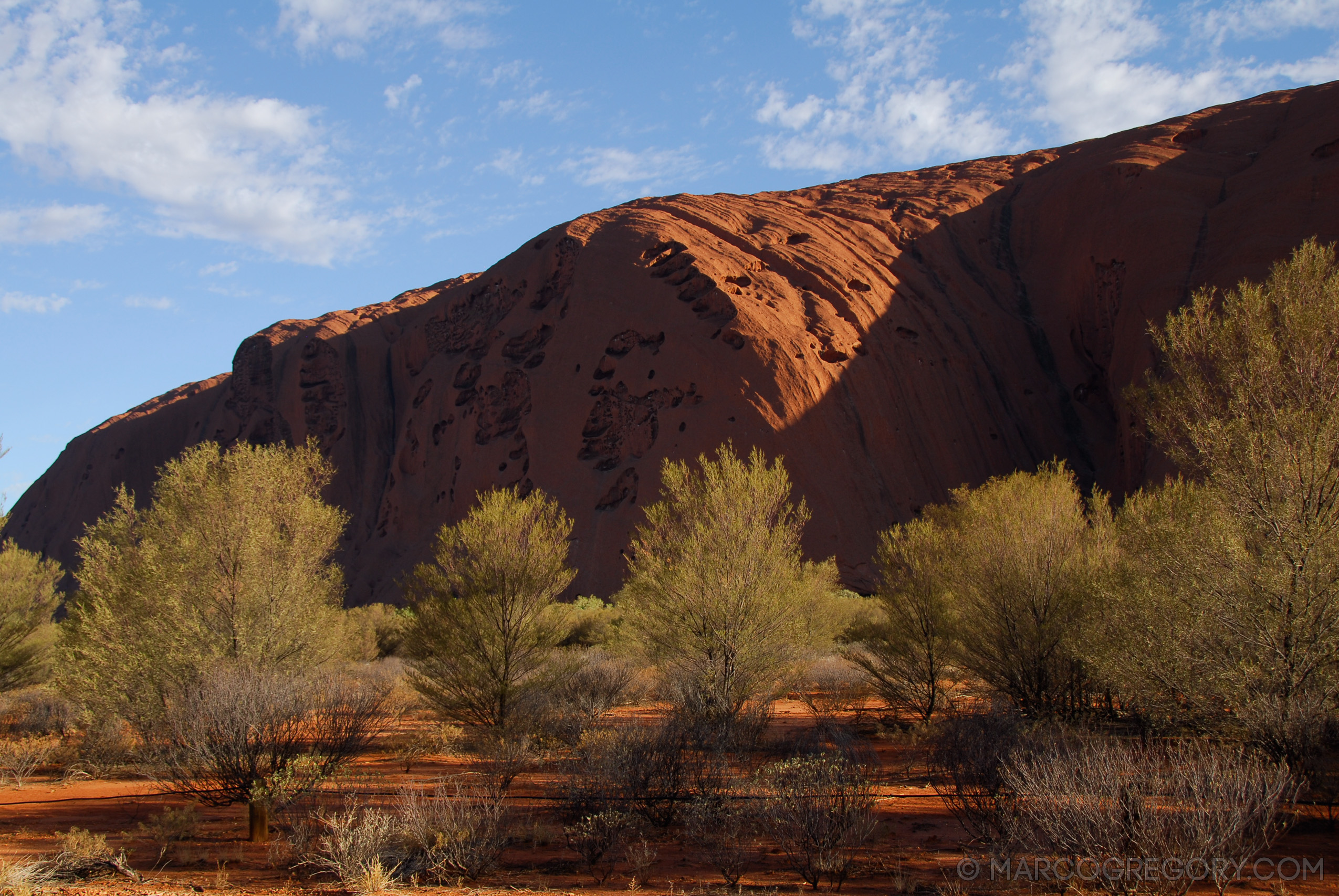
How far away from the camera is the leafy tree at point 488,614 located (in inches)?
535

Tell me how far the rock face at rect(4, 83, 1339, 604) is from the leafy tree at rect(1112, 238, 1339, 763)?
78.6 feet

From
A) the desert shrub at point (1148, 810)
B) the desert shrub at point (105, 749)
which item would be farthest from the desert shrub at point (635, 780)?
the desert shrub at point (105, 749)

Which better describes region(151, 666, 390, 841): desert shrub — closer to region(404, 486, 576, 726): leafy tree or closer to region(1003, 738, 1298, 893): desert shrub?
region(404, 486, 576, 726): leafy tree

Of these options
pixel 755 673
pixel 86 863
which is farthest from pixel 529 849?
pixel 755 673

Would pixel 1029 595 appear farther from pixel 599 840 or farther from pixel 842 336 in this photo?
pixel 842 336

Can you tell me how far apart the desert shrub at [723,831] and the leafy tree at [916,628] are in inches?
275

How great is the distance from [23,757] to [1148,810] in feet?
54.1

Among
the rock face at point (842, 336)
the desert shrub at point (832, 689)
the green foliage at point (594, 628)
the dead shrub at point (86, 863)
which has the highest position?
the rock face at point (842, 336)

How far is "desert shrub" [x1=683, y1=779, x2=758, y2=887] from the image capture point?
722cm

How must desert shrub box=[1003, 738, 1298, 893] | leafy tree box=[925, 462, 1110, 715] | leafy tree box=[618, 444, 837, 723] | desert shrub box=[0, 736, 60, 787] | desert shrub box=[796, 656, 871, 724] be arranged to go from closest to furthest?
desert shrub box=[1003, 738, 1298, 893]
leafy tree box=[925, 462, 1110, 715]
desert shrub box=[0, 736, 60, 787]
leafy tree box=[618, 444, 837, 723]
desert shrub box=[796, 656, 871, 724]

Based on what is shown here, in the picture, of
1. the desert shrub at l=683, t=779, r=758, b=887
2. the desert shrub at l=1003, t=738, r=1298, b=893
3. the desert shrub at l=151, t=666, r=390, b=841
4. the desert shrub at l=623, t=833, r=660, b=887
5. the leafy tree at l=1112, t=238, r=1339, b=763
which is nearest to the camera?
the desert shrub at l=1003, t=738, r=1298, b=893

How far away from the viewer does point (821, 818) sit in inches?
282

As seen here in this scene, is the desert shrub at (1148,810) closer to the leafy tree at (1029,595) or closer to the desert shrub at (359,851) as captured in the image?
the leafy tree at (1029,595)

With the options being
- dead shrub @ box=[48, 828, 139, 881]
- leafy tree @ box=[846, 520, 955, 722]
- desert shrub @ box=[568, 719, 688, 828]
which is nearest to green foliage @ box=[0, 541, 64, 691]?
dead shrub @ box=[48, 828, 139, 881]
